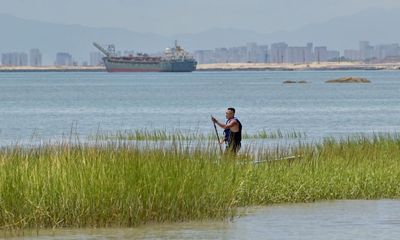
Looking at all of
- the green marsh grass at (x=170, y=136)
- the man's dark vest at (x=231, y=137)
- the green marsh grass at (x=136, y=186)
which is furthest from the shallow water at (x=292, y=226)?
the green marsh grass at (x=170, y=136)

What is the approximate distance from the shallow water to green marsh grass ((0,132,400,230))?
15cm

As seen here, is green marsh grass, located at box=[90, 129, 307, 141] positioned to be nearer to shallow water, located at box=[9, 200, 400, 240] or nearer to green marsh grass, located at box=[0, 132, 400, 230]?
green marsh grass, located at box=[0, 132, 400, 230]

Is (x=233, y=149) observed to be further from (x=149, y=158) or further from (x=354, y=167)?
(x=149, y=158)

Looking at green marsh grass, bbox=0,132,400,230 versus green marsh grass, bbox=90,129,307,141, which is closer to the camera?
green marsh grass, bbox=0,132,400,230

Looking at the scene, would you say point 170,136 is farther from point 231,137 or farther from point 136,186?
point 136,186

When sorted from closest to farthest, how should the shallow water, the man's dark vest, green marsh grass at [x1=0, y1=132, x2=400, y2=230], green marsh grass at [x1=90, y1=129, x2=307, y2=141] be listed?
green marsh grass at [x1=0, y1=132, x2=400, y2=230]
the shallow water
the man's dark vest
green marsh grass at [x1=90, y1=129, x2=307, y2=141]

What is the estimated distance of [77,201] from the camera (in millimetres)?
19281

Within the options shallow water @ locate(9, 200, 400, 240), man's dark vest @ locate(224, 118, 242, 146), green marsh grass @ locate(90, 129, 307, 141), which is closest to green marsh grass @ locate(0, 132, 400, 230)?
shallow water @ locate(9, 200, 400, 240)

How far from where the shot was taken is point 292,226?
2148 cm

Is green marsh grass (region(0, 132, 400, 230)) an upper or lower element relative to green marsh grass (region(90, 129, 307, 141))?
upper

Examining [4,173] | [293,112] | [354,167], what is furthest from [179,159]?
[293,112]

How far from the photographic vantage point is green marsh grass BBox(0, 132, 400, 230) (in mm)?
19266

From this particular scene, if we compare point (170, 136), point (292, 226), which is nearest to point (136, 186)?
point (292, 226)

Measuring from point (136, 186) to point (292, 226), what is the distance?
10.8 ft
